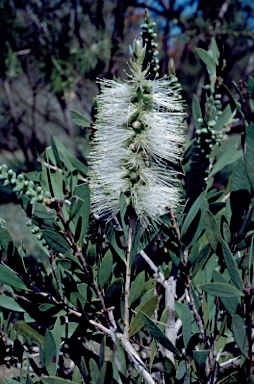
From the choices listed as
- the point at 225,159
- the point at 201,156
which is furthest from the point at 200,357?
the point at 225,159

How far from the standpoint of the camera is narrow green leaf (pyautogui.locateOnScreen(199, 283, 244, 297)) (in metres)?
0.52

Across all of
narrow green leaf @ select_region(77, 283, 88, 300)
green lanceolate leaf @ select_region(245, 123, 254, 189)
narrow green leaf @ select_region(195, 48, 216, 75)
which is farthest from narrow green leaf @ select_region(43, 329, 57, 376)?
narrow green leaf @ select_region(195, 48, 216, 75)

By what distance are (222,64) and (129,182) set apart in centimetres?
41

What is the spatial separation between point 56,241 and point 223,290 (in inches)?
10.5

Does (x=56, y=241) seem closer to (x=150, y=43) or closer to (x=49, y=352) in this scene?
(x=49, y=352)

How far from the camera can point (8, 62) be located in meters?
Answer: 2.28

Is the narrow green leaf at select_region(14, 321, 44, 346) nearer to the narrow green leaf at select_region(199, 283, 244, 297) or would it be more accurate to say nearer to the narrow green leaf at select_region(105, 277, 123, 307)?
the narrow green leaf at select_region(105, 277, 123, 307)

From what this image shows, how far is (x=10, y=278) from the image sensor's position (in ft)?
2.31

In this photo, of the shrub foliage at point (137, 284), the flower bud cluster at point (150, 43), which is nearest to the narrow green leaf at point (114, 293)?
the shrub foliage at point (137, 284)

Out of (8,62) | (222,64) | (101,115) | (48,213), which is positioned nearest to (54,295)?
(48,213)

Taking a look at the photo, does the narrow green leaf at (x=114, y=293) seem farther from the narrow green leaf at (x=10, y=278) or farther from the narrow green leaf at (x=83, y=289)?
the narrow green leaf at (x=10, y=278)

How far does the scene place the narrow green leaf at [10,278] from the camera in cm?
69

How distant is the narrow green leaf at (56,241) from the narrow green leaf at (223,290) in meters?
0.24

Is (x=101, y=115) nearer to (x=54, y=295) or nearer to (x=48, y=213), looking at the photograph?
(x=48, y=213)
